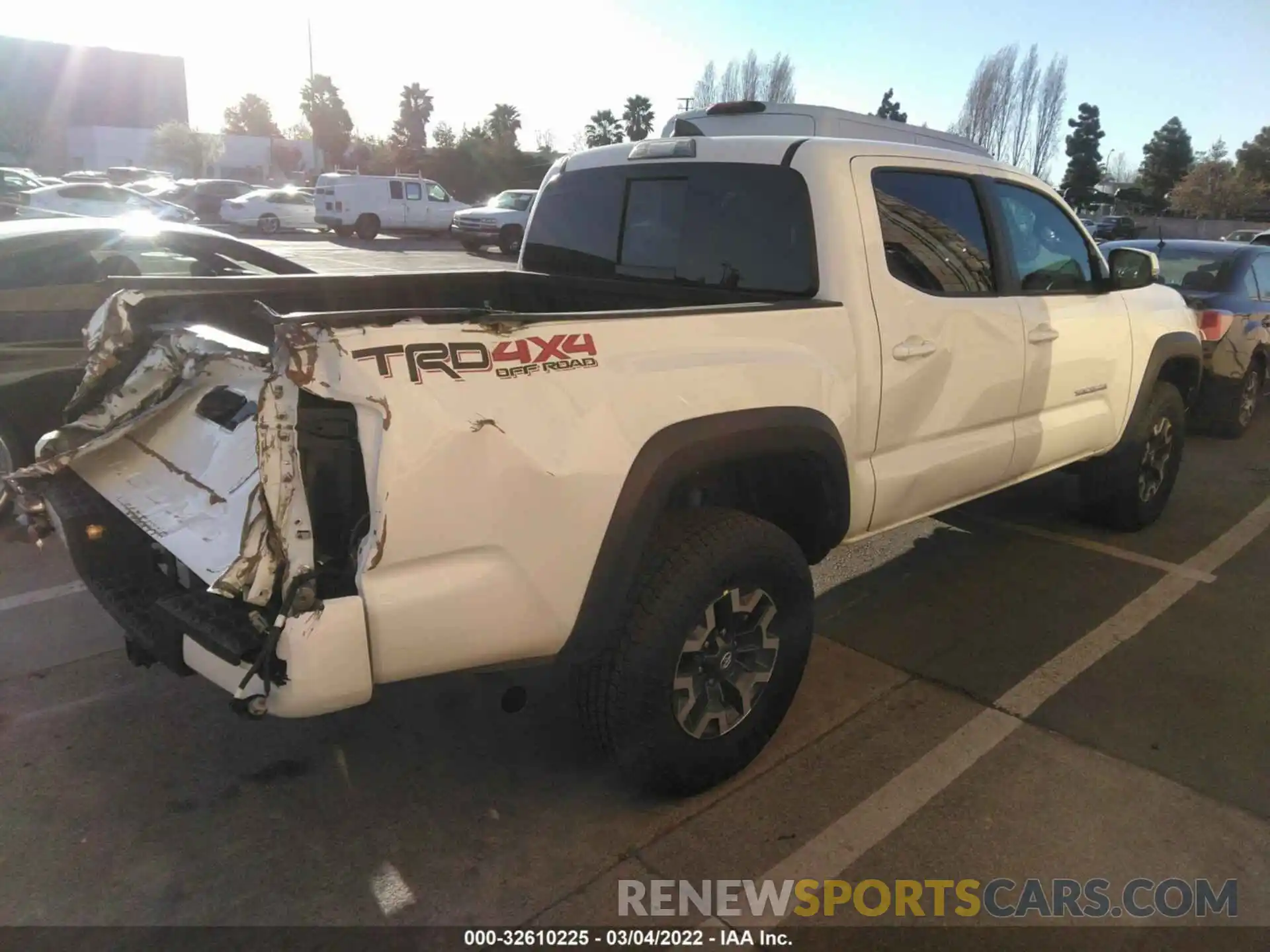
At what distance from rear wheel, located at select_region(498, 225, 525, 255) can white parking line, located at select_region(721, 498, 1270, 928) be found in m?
20.9

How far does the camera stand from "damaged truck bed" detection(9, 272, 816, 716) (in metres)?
2.11

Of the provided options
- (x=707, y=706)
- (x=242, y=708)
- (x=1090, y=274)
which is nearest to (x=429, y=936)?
(x=242, y=708)

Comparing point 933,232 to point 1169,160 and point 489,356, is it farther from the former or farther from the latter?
point 1169,160

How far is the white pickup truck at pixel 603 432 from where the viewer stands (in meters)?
2.16

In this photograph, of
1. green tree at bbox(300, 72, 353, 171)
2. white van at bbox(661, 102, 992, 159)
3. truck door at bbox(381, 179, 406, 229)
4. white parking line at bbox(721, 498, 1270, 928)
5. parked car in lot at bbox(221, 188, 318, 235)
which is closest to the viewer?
white parking line at bbox(721, 498, 1270, 928)

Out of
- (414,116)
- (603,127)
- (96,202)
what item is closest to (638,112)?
(603,127)

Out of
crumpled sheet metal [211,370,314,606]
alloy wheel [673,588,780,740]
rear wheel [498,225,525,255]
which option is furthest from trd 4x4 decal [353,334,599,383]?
rear wheel [498,225,525,255]

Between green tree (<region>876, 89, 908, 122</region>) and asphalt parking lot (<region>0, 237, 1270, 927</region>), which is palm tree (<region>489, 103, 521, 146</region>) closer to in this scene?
green tree (<region>876, 89, 908, 122</region>)

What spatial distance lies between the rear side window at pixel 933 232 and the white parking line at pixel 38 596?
382 centimetres

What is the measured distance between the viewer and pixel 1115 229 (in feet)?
123

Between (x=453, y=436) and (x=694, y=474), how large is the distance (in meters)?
0.88

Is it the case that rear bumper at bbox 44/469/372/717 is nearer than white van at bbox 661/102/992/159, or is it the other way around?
rear bumper at bbox 44/469/372/717

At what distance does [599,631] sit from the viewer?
2572 millimetres

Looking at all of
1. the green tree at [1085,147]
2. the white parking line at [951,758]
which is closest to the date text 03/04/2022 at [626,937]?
the white parking line at [951,758]
